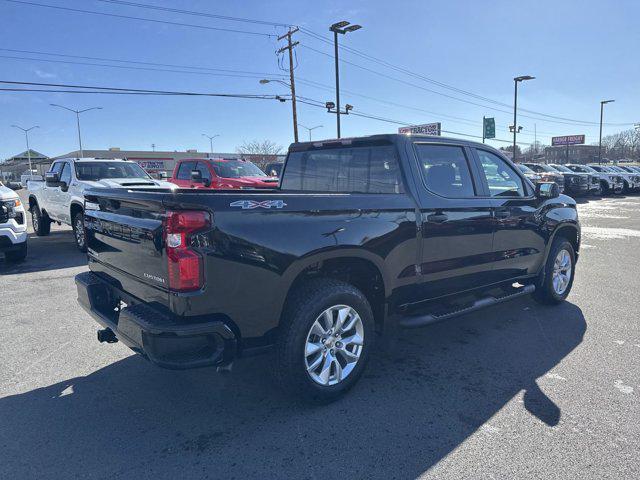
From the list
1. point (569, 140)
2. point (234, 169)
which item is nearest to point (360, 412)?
point (234, 169)

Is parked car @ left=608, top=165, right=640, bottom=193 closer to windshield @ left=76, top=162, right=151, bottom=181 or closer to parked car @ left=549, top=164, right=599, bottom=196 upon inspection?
parked car @ left=549, top=164, right=599, bottom=196

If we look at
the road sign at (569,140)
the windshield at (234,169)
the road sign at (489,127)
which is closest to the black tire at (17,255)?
the windshield at (234,169)

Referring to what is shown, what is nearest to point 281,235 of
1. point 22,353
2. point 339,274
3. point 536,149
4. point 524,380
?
point 339,274

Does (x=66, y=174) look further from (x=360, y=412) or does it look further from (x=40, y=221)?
(x=360, y=412)

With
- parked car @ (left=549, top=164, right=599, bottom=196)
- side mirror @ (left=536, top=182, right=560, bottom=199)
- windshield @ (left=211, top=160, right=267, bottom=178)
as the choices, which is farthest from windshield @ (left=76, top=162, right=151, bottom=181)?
parked car @ (left=549, top=164, right=599, bottom=196)

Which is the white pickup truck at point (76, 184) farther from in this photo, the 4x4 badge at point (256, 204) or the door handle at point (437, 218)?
the 4x4 badge at point (256, 204)

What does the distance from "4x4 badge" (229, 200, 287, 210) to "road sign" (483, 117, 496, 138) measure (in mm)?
38155

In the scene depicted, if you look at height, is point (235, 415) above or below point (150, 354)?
below

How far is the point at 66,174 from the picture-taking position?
9.71 metres

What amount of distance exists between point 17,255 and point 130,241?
21.3 feet

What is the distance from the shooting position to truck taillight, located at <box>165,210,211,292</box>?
2.63 meters

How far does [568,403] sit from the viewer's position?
326cm

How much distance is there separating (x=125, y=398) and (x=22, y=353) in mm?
1495

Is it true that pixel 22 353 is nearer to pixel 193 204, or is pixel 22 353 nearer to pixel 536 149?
pixel 193 204
